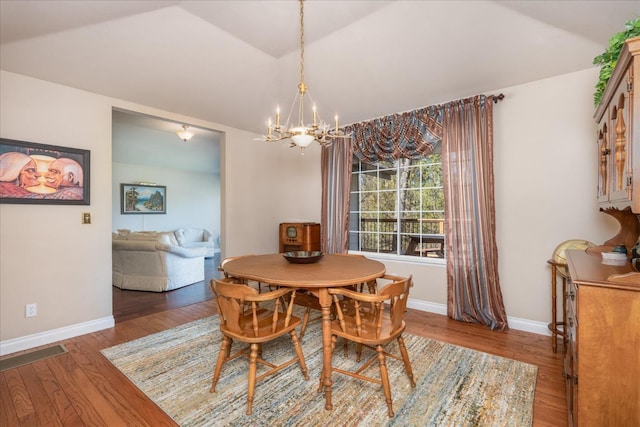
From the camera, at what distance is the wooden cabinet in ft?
4.04

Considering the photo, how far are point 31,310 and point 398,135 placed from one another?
4257 millimetres

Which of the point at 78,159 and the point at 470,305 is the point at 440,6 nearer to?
the point at 470,305

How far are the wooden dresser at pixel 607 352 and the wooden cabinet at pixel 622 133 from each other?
14.8 inches

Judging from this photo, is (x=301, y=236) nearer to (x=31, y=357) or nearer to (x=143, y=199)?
(x=31, y=357)

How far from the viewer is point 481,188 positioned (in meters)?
3.11

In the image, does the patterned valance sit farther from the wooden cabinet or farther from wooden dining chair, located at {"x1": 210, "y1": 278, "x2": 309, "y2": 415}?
wooden dining chair, located at {"x1": 210, "y1": 278, "x2": 309, "y2": 415}

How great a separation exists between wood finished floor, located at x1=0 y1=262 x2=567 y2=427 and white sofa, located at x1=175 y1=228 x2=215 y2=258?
4215 mm

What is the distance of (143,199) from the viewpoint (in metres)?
7.41

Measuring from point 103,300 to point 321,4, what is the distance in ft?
12.0

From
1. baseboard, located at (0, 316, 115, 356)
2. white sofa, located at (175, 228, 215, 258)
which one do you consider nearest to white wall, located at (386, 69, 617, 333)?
baseboard, located at (0, 316, 115, 356)

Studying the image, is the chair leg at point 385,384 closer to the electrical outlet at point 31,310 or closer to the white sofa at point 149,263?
the electrical outlet at point 31,310

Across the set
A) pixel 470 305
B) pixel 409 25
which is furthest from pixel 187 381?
pixel 409 25

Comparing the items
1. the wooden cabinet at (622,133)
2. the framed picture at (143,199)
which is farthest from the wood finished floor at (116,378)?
the framed picture at (143,199)

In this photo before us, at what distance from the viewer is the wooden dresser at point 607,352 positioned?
3.89ft
